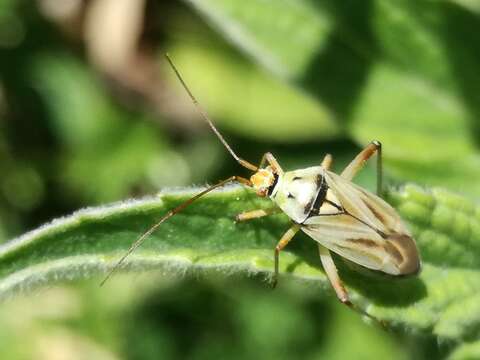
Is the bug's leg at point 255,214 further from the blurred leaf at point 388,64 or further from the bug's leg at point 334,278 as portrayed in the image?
the blurred leaf at point 388,64

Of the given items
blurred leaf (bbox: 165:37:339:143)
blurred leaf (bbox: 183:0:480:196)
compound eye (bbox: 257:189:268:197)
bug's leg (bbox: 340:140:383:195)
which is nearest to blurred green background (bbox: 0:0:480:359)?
blurred leaf (bbox: 165:37:339:143)

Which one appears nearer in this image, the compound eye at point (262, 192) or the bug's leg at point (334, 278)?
the bug's leg at point (334, 278)


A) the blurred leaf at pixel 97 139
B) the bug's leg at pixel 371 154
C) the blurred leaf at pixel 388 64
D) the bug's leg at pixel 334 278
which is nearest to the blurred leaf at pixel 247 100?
the blurred leaf at pixel 97 139

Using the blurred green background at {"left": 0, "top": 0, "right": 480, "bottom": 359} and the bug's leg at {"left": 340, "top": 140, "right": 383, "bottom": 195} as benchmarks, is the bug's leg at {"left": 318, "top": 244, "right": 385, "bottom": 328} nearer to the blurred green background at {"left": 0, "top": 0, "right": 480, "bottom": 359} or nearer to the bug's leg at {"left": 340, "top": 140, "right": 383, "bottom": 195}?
the bug's leg at {"left": 340, "top": 140, "right": 383, "bottom": 195}

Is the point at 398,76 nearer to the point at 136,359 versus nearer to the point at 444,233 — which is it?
the point at 444,233

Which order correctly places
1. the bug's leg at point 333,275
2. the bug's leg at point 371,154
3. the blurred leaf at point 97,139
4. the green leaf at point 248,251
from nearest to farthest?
the green leaf at point 248,251 → the bug's leg at point 333,275 → the bug's leg at point 371,154 → the blurred leaf at point 97,139

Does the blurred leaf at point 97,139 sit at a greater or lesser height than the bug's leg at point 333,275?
lesser

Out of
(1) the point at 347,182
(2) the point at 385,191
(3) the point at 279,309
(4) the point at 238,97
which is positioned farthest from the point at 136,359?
(2) the point at 385,191
